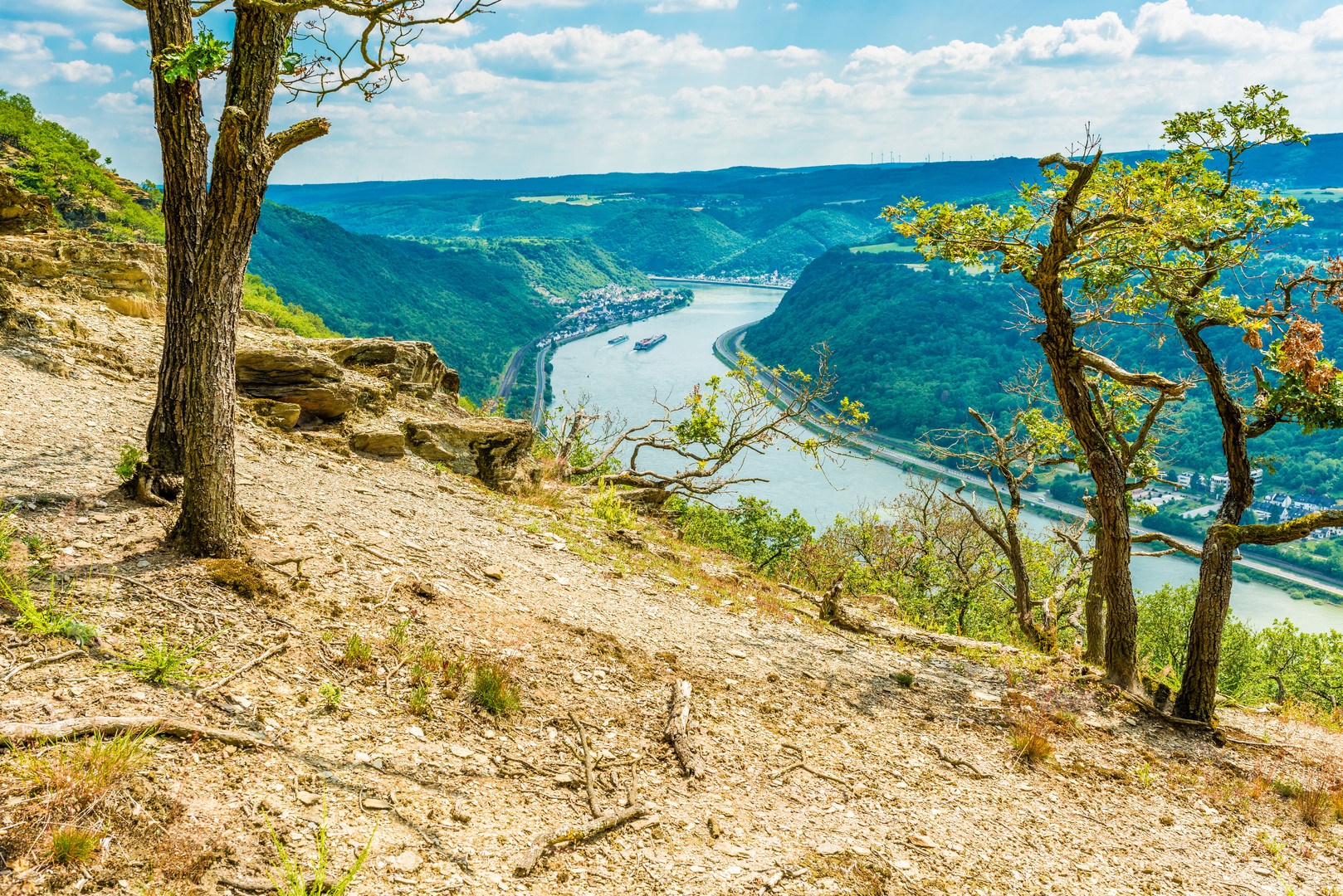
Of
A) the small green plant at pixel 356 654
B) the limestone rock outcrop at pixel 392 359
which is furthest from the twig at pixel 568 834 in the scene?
the limestone rock outcrop at pixel 392 359

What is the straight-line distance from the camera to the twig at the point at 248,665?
13.6 feet

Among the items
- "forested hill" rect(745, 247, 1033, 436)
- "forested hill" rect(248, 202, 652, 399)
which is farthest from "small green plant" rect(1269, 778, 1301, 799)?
"forested hill" rect(248, 202, 652, 399)

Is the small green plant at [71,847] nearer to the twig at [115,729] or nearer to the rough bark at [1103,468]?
the twig at [115,729]

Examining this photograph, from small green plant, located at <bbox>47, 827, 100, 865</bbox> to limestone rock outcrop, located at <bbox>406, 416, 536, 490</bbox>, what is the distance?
9.56m

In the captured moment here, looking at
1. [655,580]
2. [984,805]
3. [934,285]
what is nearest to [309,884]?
[984,805]

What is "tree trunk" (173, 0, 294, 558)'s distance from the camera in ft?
15.9

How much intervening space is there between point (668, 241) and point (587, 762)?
636 ft

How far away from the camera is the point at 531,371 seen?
74.9m

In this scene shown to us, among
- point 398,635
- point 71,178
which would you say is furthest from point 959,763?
point 71,178

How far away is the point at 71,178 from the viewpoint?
20.3 m

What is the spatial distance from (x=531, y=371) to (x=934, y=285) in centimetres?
5349

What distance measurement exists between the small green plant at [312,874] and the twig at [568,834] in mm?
778

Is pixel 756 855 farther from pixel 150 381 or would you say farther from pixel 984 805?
pixel 150 381

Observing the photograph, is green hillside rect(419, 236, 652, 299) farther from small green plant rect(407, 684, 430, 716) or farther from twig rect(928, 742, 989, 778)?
small green plant rect(407, 684, 430, 716)
